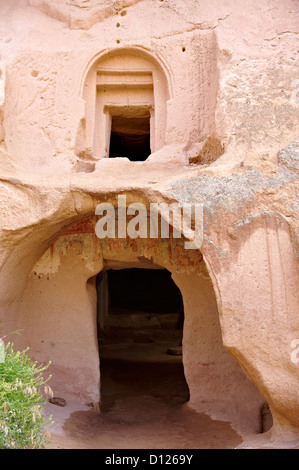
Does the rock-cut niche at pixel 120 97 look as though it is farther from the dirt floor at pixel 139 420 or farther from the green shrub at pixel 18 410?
the dirt floor at pixel 139 420

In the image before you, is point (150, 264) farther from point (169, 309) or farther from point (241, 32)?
point (169, 309)

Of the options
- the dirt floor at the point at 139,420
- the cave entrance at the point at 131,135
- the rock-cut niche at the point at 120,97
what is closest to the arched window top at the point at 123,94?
the rock-cut niche at the point at 120,97

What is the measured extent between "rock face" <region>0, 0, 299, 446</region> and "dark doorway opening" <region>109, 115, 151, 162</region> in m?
0.09

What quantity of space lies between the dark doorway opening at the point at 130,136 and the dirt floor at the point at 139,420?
382 cm

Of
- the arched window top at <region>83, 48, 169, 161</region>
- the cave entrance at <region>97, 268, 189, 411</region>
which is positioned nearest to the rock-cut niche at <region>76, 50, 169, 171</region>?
the arched window top at <region>83, 48, 169, 161</region>

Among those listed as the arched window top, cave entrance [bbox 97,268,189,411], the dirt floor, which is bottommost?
the dirt floor

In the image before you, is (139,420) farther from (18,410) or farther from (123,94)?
(123,94)

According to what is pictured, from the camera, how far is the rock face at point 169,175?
4.47 metres

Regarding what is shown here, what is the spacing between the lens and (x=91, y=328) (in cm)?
602

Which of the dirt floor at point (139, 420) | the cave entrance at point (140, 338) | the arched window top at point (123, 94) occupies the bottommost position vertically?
the dirt floor at point (139, 420)

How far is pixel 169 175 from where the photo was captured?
16.9 feet

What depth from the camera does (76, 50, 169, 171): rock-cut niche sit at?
6.09 m

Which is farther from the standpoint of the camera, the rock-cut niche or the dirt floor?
the rock-cut niche

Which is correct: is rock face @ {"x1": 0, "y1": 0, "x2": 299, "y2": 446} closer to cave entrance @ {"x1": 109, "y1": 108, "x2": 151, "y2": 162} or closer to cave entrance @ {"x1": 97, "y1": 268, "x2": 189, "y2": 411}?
cave entrance @ {"x1": 109, "y1": 108, "x2": 151, "y2": 162}
